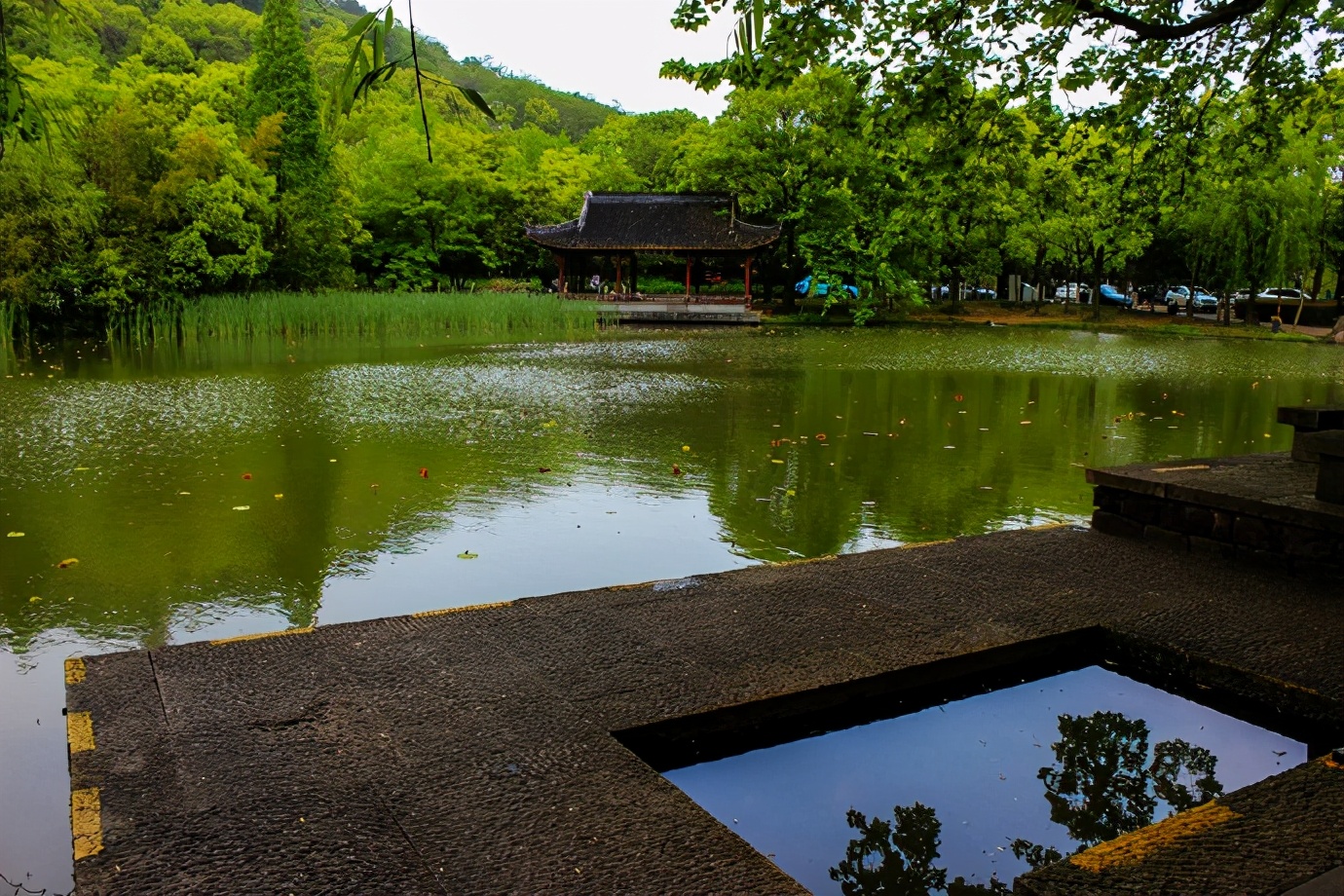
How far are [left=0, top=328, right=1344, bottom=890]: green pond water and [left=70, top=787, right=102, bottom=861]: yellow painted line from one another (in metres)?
0.19

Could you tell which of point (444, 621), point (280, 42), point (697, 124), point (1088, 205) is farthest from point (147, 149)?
point (1088, 205)

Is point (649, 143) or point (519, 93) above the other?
point (519, 93)

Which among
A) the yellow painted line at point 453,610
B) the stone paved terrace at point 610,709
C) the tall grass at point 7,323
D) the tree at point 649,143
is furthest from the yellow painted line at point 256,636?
the tree at point 649,143

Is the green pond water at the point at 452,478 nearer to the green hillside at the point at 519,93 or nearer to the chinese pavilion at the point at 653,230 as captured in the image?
the chinese pavilion at the point at 653,230

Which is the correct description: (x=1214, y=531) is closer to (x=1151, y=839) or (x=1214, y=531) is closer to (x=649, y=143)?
(x=1151, y=839)

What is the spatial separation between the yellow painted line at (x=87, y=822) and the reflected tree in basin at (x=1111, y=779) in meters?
1.97

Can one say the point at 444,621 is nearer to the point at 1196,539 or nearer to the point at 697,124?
the point at 1196,539

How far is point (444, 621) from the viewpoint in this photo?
3.20m

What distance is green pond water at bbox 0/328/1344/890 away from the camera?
3891 millimetres

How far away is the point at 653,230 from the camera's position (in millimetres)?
30062

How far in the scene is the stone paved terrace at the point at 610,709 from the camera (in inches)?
72.8

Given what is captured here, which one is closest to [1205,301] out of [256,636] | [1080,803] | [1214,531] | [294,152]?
[294,152]

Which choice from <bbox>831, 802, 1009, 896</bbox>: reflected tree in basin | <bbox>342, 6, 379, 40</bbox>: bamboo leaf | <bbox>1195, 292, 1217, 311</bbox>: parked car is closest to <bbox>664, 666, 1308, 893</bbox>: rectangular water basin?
<bbox>831, 802, 1009, 896</bbox>: reflected tree in basin

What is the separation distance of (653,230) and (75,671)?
93.1 ft
